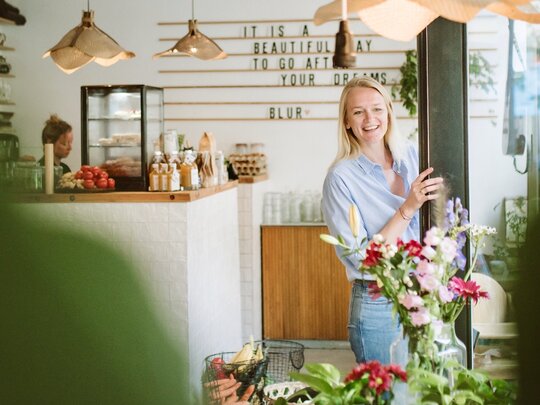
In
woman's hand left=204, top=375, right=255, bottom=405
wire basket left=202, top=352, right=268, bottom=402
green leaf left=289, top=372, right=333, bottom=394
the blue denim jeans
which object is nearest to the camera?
green leaf left=289, top=372, right=333, bottom=394

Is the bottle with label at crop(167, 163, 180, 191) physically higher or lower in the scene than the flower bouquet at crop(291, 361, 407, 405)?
higher

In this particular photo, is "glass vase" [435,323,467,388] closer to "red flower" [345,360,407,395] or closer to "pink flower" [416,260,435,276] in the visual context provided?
"pink flower" [416,260,435,276]

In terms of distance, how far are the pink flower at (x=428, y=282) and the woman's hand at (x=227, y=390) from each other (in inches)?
69.7

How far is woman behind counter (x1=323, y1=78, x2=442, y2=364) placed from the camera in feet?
9.95

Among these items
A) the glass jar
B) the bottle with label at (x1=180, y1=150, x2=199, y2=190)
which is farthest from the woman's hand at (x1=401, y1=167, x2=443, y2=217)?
the glass jar

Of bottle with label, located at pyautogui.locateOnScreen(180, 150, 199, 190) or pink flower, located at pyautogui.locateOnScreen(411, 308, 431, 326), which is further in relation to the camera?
bottle with label, located at pyautogui.locateOnScreen(180, 150, 199, 190)

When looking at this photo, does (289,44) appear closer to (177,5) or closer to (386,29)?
(177,5)

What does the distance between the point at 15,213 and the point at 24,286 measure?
0.04m

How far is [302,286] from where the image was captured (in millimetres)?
7137

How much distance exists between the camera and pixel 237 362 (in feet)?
12.0

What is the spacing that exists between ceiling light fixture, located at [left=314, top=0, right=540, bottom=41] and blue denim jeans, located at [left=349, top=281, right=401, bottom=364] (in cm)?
135

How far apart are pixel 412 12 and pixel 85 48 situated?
3.24 m

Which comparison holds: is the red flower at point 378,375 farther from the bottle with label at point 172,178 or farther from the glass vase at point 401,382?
the bottle with label at point 172,178

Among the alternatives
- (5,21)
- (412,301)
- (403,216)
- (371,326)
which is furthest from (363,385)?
(5,21)
